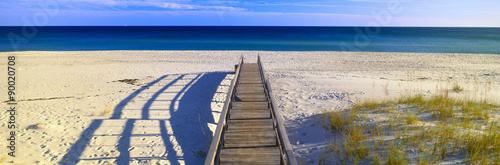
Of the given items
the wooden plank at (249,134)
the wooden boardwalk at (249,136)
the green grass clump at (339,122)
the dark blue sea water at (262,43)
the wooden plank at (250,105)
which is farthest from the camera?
the dark blue sea water at (262,43)

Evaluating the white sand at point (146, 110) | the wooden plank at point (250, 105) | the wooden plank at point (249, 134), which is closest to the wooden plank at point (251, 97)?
the wooden plank at point (250, 105)

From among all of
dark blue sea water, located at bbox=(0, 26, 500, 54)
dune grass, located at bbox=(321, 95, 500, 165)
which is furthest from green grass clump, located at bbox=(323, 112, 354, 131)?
dark blue sea water, located at bbox=(0, 26, 500, 54)

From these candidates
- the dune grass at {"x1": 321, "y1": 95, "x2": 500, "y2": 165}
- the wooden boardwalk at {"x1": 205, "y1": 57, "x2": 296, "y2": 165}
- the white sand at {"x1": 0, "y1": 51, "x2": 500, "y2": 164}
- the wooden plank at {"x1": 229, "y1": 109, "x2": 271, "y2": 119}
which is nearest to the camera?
the dune grass at {"x1": 321, "y1": 95, "x2": 500, "y2": 165}

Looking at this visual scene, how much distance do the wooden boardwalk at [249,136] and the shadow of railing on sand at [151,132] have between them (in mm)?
855

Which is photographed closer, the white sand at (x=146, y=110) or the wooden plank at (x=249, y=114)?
the white sand at (x=146, y=110)

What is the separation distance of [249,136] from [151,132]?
2.92m

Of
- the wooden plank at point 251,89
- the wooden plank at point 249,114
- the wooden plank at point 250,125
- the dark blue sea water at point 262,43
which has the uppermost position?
the dark blue sea water at point 262,43

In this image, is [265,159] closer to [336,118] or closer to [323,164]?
[323,164]

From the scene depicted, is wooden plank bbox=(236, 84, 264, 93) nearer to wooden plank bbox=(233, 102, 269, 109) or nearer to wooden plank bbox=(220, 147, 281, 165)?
wooden plank bbox=(233, 102, 269, 109)

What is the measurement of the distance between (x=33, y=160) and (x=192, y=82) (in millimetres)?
8432

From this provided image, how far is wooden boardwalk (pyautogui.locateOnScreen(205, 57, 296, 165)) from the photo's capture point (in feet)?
13.9

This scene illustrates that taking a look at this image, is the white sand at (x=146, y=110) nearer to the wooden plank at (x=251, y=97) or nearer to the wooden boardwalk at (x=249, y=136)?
the wooden boardwalk at (x=249, y=136)

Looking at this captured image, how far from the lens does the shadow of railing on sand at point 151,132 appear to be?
17.4 feet

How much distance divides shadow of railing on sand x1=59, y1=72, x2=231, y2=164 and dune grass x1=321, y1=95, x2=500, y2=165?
309 cm
